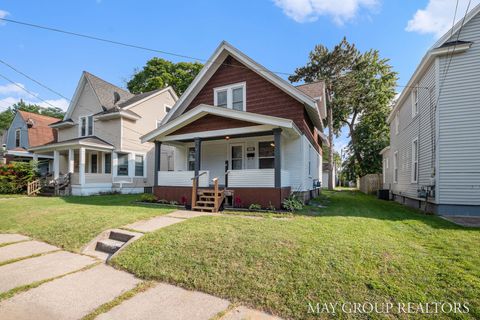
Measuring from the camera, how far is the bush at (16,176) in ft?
49.4

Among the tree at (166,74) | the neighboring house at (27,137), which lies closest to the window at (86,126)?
the neighboring house at (27,137)

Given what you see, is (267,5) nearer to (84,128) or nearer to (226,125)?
(226,125)

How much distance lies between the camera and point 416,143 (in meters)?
10.6

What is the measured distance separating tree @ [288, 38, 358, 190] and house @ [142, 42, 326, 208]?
12520mm

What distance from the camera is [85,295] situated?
326 centimetres

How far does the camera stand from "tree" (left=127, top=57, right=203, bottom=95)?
30.0 metres

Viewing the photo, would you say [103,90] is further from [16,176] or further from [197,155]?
[197,155]

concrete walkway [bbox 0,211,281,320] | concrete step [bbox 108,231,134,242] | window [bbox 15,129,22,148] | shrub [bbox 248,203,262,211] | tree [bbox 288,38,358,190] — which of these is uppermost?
tree [bbox 288,38,358,190]

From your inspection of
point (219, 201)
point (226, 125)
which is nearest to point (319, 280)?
point (219, 201)

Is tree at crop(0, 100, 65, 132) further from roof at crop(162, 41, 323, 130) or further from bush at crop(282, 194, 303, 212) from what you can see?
bush at crop(282, 194, 303, 212)

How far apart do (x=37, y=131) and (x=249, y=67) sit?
898 inches

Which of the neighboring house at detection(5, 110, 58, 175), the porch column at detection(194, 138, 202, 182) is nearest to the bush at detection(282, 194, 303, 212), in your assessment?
the porch column at detection(194, 138, 202, 182)

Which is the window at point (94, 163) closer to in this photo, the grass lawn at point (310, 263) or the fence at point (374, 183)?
the grass lawn at point (310, 263)

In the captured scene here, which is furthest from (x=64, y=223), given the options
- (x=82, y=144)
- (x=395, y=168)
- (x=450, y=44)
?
(x=395, y=168)
